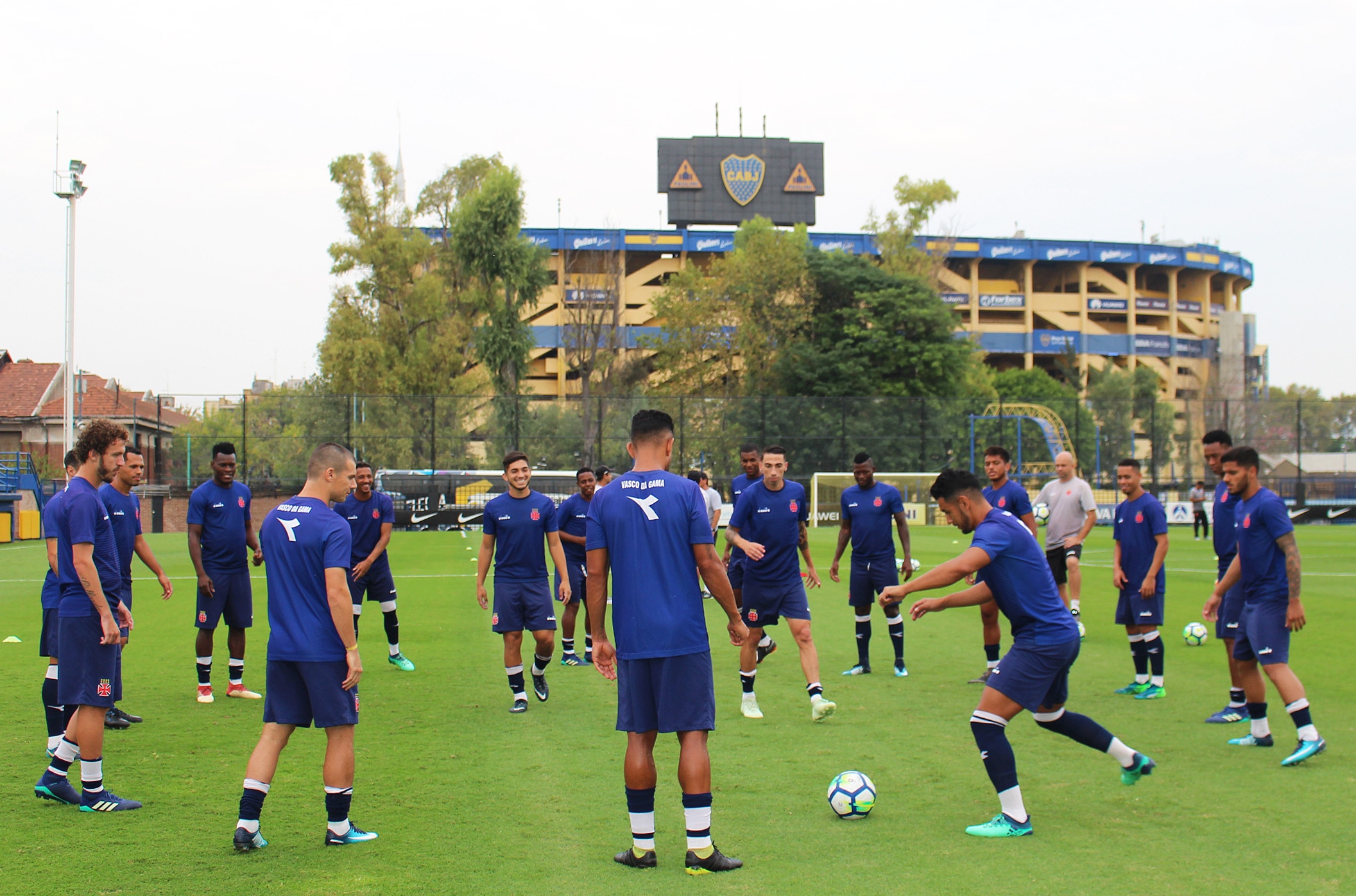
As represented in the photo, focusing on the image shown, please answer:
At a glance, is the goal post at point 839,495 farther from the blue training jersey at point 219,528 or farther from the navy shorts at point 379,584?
the blue training jersey at point 219,528

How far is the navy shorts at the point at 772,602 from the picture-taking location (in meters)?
8.95

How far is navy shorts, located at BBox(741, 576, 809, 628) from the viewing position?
895 centimetres

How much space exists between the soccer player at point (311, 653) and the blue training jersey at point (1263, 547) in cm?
590

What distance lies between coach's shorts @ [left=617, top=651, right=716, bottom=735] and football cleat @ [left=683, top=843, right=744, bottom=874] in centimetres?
58

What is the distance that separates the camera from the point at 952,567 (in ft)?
17.6

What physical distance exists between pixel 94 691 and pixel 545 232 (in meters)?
81.9

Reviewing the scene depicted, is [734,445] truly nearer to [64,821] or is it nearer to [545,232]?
[64,821]

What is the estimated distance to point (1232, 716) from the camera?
8.27m

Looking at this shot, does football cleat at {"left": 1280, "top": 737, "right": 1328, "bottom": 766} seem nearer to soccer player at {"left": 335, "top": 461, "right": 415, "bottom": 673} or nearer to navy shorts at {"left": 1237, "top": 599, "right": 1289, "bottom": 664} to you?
navy shorts at {"left": 1237, "top": 599, "right": 1289, "bottom": 664}

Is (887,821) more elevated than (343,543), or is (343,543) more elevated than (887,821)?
(343,543)

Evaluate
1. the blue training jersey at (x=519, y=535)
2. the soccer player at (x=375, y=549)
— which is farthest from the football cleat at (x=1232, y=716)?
the soccer player at (x=375, y=549)

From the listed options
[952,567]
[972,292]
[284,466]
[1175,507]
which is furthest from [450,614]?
[972,292]

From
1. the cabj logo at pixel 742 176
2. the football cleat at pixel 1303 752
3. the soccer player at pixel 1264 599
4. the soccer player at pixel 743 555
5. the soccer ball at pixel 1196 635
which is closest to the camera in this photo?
the football cleat at pixel 1303 752

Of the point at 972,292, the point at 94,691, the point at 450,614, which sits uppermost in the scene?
the point at 972,292
